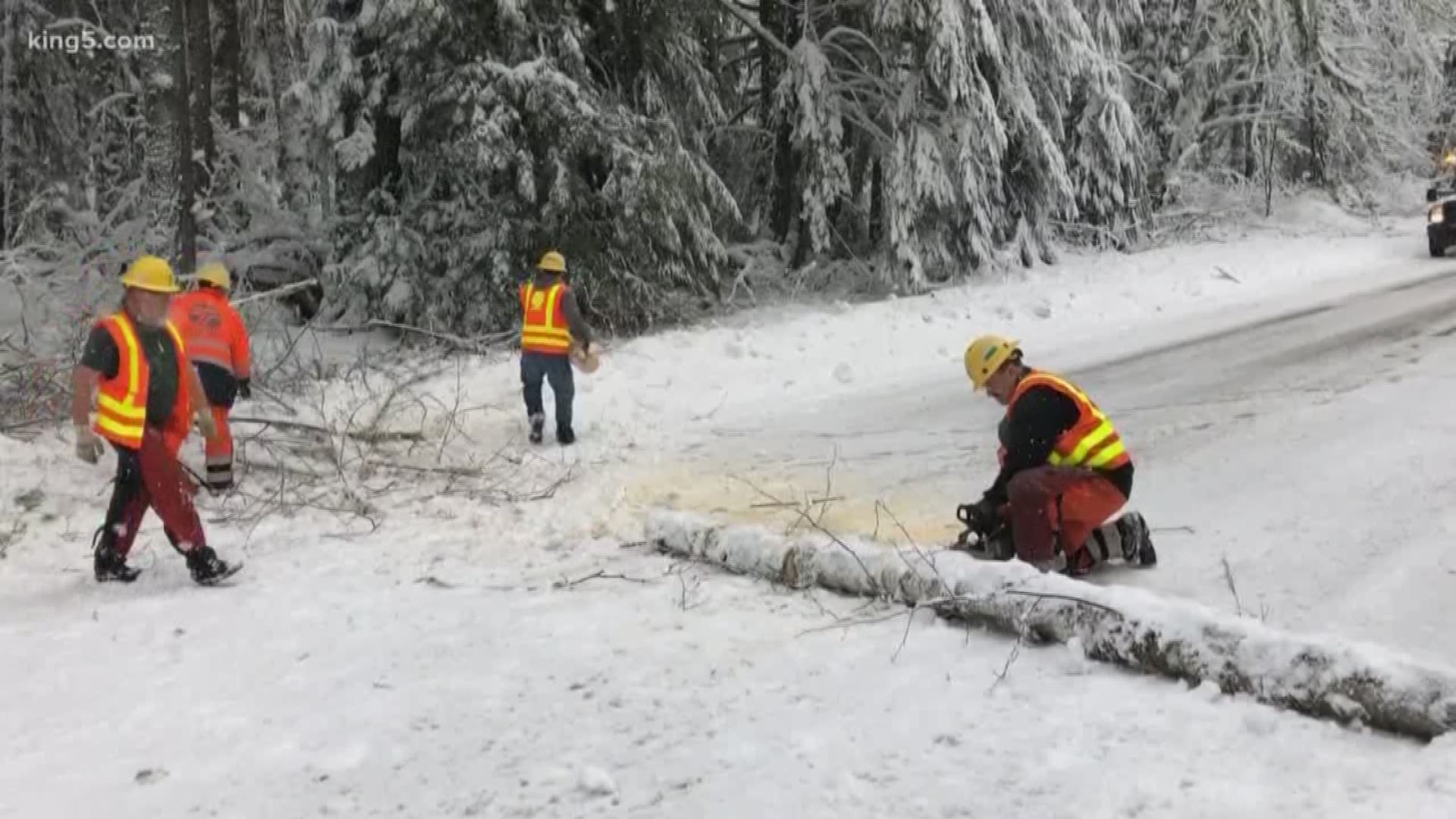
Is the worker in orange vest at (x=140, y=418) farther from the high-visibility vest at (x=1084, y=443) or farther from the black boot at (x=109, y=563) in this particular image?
the high-visibility vest at (x=1084, y=443)

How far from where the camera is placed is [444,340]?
39.0 ft

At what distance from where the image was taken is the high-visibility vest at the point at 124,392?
211 inches

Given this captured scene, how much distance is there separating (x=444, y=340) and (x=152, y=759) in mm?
8525

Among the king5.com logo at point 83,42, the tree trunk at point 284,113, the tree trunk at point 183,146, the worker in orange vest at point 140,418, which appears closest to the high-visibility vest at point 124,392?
the worker in orange vest at point 140,418

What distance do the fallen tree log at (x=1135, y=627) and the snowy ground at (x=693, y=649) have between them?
3.5 inches

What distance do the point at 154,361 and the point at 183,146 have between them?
9.09m

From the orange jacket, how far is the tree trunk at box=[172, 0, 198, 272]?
20.2 ft

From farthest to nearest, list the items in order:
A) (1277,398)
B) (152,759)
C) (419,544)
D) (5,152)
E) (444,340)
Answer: (5,152) → (444,340) → (1277,398) → (419,544) → (152,759)

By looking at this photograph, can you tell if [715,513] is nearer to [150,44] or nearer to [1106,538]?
[1106,538]

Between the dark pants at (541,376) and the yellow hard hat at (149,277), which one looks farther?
the dark pants at (541,376)

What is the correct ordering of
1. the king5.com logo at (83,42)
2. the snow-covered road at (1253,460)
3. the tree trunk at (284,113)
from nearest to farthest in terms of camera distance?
the snow-covered road at (1253,460), the tree trunk at (284,113), the king5.com logo at (83,42)

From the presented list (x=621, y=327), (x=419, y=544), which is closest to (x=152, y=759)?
(x=419, y=544)

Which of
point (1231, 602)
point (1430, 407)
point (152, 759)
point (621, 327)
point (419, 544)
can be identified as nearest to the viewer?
point (152, 759)

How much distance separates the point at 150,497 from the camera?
5.48 metres
